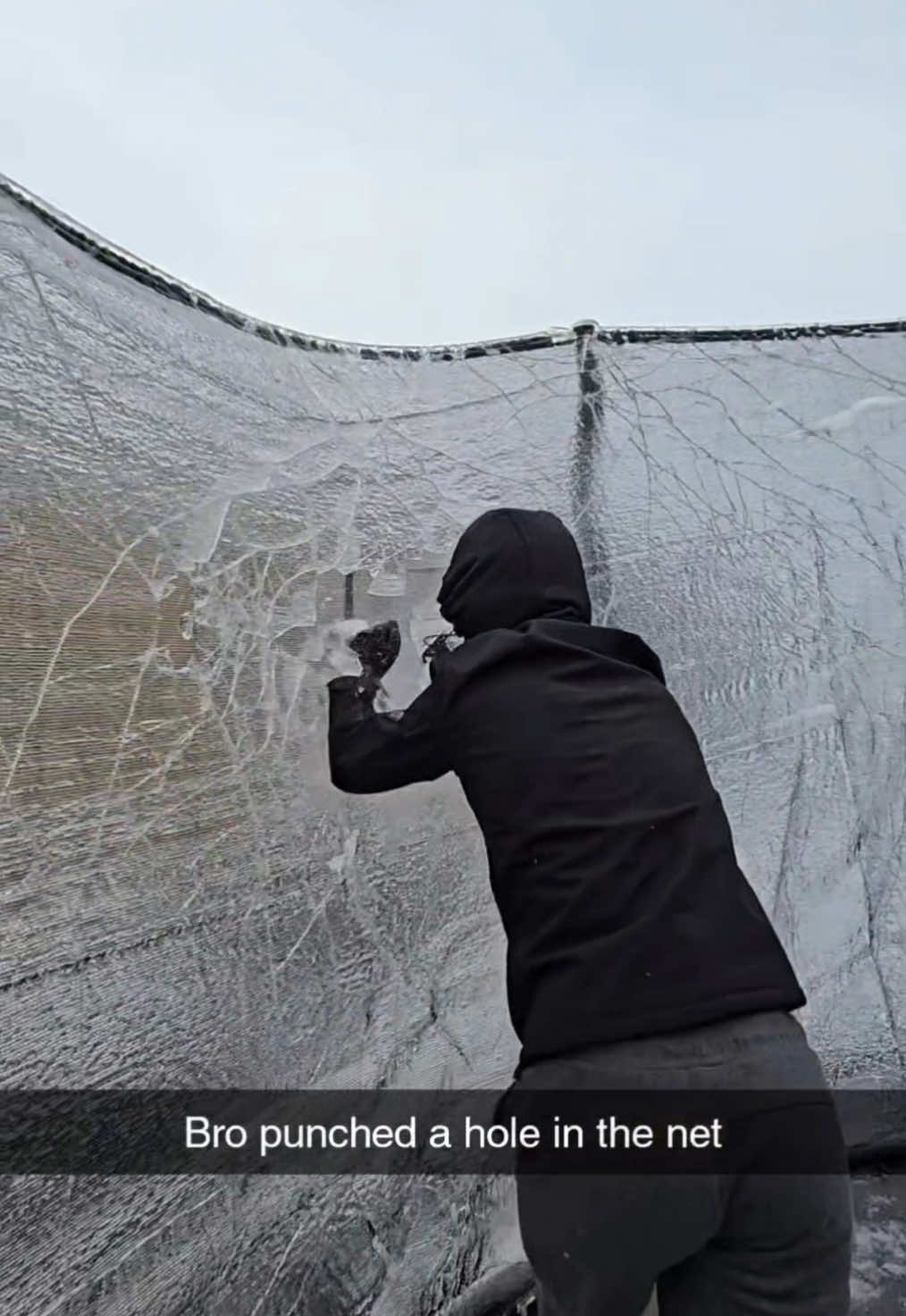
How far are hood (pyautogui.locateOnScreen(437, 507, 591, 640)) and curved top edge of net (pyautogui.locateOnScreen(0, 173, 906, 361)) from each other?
0.45 meters

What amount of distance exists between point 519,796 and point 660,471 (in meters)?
0.98

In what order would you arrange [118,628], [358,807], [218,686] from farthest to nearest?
[358,807] < [218,686] < [118,628]

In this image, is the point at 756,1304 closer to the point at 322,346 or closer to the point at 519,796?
the point at 519,796

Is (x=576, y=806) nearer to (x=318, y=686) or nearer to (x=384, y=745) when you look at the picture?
(x=384, y=745)

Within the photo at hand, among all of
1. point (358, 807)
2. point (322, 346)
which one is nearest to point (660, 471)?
point (322, 346)

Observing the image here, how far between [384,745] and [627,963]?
41cm

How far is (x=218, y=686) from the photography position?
1.28 metres

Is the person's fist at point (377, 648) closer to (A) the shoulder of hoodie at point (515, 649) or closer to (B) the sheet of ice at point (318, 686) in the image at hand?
(B) the sheet of ice at point (318, 686)

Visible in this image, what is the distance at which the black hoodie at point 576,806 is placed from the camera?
947mm

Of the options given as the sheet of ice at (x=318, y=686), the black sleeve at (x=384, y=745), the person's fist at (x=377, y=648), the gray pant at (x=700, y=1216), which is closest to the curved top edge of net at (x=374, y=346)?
the sheet of ice at (x=318, y=686)

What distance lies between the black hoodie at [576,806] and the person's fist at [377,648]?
230mm

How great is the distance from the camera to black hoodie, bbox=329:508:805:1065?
3.11 feet

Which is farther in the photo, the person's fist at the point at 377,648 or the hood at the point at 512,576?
the person's fist at the point at 377,648

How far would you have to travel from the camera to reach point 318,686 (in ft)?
4.61
